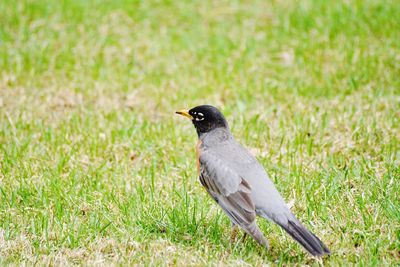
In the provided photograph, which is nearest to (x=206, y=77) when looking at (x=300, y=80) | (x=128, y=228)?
(x=300, y=80)

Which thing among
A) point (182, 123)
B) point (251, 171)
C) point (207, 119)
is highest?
point (207, 119)

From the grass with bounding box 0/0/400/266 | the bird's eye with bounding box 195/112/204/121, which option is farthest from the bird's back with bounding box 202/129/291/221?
the grass with bounding box 0/0/400/266

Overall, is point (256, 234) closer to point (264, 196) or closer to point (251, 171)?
point (264, 196)

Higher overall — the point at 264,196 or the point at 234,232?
the point at 264,196

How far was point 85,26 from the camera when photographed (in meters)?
9.74

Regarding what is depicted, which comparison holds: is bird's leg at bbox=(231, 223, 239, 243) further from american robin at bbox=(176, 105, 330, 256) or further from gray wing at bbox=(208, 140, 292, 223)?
gray wing at bbox=(208, 140, 292, 223)

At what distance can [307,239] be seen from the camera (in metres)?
4.38

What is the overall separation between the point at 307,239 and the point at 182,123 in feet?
11.5

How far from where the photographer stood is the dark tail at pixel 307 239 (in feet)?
14.1

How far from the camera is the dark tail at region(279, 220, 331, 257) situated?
4.31 m

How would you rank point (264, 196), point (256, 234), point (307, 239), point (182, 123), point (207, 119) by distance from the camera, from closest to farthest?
1. point (307, 239)
2. point (256, 234)
3. point (264, 196)
4. point (207, 119)
5. point (182, 123)

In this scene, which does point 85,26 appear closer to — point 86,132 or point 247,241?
point 86,132

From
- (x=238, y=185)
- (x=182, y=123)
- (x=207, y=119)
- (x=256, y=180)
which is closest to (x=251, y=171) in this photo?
(x=256, y=180)

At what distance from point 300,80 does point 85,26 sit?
10.6ft
